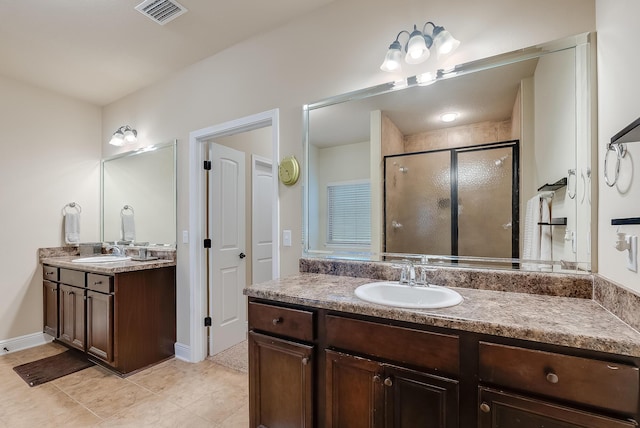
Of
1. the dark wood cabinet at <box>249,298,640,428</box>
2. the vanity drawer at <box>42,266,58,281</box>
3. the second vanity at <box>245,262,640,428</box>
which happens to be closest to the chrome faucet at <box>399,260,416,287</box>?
the second vanity at <box>245,262,640,428</box>

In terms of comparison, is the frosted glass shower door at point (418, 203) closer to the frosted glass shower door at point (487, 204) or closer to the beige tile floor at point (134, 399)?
the frosted glass shower door at point (487, 204)

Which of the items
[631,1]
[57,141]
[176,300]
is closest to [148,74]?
[57,141]

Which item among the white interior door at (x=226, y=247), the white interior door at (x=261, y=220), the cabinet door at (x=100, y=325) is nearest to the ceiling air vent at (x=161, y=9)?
the white interior door at (x=226, y=247)

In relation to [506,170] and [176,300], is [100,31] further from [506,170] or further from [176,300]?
[506,170]

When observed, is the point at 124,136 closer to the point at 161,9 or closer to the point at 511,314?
the point at 161,9

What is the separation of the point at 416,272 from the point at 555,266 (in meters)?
0.61

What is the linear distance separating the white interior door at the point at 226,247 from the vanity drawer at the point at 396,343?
185 centimetres

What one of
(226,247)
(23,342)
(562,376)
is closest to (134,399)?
(226,247)

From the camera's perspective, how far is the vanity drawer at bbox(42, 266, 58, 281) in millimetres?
2912

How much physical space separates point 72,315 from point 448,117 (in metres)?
3.52

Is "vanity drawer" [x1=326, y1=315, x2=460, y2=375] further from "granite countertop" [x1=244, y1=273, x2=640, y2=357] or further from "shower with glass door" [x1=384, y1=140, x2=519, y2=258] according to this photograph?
"shower with glass door" [x1=384, y1=140, x2=519, y2=258]

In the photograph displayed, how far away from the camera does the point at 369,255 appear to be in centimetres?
180

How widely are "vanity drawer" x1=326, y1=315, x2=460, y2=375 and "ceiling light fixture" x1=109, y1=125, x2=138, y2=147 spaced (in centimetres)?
301

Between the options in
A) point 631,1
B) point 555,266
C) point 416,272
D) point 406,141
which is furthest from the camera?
point 406,141
